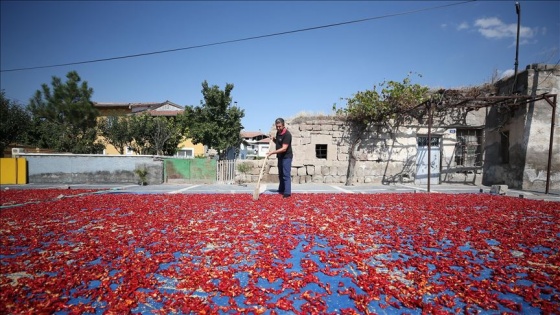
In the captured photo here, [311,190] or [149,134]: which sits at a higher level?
[149,134]

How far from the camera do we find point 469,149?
36.4 feet

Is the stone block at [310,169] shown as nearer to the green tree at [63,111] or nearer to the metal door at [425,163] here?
the metal door at [425,163]

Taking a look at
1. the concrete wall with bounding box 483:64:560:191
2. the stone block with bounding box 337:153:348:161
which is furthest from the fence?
the concrete wall with bounding box 483:64:560:191

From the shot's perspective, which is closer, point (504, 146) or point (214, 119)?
point (504, 146)

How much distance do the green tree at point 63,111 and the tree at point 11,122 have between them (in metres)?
3.06

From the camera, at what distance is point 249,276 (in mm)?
2246

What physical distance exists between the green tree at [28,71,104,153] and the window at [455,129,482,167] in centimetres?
2527

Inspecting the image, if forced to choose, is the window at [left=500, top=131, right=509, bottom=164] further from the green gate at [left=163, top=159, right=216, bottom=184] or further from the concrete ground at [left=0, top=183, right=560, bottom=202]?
the green gate at [left=163, top=159, right=216, bottom=184]

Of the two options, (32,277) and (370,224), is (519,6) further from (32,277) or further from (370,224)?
(32,277)

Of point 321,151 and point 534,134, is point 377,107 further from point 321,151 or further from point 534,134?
point 534,134

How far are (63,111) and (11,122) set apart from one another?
8340 millimetres

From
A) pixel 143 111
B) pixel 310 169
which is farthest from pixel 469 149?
pixel 143 111

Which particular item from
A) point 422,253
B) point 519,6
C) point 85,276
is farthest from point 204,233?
point 519,6

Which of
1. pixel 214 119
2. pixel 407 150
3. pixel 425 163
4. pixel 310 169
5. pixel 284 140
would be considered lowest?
pixel 310 169
